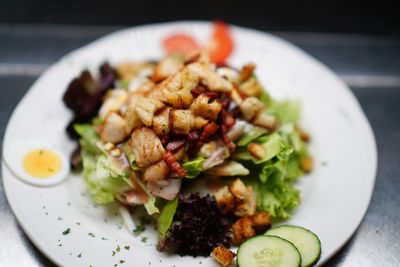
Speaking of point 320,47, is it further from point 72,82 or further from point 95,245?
point 95,245

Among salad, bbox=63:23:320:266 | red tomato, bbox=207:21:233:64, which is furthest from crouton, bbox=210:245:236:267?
red tomato, bbox=207:21:233:64

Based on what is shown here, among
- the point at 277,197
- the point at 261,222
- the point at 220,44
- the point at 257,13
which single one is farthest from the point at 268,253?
the point at 257,13

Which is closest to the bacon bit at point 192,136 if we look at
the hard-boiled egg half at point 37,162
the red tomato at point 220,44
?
the hard-boiled egg half at point 37,162

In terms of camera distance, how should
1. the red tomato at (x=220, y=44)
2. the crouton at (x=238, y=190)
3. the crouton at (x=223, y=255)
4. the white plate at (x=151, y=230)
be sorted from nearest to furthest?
the crouton at (x=223, y=255), the white plate at (x=151, y=230), the crouton at (x=238, y=190), the red tomato at (x=220, y=44)

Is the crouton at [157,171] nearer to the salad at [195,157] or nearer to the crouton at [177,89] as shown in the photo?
the salad at [195,157]

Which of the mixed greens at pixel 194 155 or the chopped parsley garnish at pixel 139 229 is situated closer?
the mixed greens at pixel 194 155

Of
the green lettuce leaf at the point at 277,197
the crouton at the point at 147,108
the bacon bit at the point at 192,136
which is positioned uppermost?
the crouton at the point at 147,108
